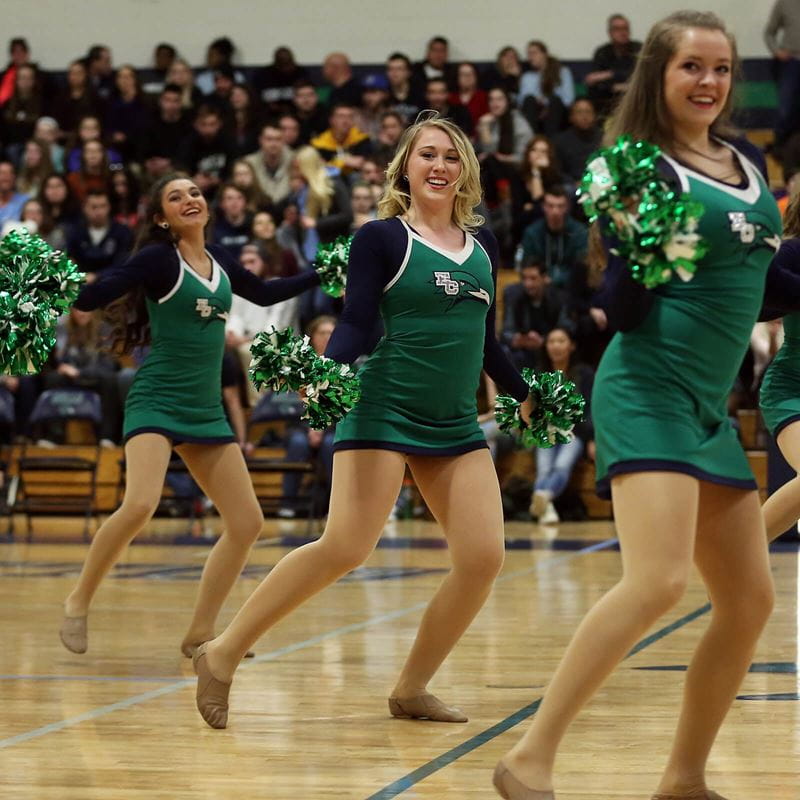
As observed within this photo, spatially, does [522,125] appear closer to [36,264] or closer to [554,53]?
[554,53]

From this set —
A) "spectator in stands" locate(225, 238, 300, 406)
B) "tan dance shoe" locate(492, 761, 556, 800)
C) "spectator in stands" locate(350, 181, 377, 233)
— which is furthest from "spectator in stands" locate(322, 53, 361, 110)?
"tan dance shoe" locate(492, 761, 556, 800)

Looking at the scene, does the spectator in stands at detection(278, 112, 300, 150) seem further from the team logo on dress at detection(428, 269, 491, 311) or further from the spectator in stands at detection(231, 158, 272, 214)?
the team logo on dress at detection(428, 269, 491, 311)

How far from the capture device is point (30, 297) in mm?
4852

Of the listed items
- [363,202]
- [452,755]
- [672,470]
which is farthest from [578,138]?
[672,470]

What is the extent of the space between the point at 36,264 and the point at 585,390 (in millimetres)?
6282

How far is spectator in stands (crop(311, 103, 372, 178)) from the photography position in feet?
44.1

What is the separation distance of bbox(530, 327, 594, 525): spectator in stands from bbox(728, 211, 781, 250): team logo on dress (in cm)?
794

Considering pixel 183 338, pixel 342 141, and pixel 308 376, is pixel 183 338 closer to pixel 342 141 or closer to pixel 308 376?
pixel 308 376

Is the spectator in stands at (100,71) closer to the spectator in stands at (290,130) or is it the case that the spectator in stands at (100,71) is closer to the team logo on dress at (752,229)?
the spectator in stands at (290,130)

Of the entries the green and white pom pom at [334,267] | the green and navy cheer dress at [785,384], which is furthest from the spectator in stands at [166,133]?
the green and navy cheer dress at [785,384]

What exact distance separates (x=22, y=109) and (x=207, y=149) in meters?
2.11

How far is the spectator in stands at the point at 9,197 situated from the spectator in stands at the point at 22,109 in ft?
4.22

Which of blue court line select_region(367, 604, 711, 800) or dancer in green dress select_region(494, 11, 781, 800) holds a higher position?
dancer in green dress select_region(494, 11, 781, 800)

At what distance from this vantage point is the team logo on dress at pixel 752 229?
2994 mm
